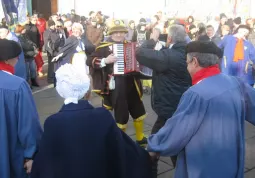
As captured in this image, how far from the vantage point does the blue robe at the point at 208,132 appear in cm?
274

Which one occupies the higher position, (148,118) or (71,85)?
(71,85)

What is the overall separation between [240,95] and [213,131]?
0.38 metres

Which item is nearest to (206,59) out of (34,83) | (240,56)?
(240,56)

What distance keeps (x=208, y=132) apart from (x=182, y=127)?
191 millimetres

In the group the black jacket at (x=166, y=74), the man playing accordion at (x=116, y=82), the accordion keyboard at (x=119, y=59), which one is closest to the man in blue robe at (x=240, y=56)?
the man playing accordion at (x=116, y=82)

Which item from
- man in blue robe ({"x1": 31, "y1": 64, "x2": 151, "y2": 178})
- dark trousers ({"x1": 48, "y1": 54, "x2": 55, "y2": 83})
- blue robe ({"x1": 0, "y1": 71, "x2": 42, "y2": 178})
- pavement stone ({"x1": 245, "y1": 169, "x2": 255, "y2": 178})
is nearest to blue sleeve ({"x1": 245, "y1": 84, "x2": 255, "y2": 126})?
man in blue robe ({"x1": 31, "y1": 64, "x2": 151, "y2": 178})

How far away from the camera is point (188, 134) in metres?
2.73

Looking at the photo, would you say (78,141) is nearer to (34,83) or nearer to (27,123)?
(27,123)

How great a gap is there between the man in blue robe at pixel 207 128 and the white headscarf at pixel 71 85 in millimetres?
691

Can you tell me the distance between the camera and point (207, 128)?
274cm

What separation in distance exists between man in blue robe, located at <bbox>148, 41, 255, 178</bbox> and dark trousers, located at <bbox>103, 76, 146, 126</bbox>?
2.69m

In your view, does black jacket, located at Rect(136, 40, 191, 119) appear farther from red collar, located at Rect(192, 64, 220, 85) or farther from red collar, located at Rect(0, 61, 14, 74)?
red collar, located at Rect(0, 61, 14, 74)

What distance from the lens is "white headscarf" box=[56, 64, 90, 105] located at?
2611mm

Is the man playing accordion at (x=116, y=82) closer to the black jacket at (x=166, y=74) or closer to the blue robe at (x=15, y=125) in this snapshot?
the black jacket at (x=166, y=74)
